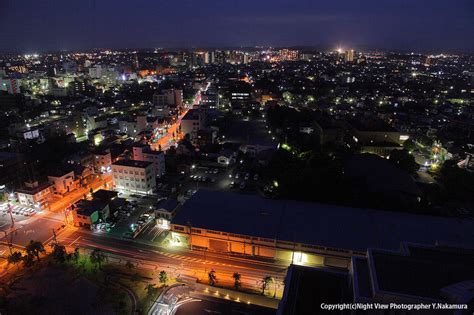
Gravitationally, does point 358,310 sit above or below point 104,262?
above

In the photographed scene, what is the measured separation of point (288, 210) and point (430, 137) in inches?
673

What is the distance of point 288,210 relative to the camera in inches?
468

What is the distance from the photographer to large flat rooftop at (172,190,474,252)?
404 inches

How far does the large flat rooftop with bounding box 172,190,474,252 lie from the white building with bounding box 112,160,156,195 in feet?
11.5

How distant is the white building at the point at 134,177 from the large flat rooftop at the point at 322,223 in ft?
11.5

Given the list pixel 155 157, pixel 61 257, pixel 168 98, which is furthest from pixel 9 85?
pixel 61 257

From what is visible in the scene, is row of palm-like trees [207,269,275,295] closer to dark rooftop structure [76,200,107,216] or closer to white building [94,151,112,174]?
dark rooftop structure [76,200,107,216]

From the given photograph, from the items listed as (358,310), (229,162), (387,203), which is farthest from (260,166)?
(358,310)

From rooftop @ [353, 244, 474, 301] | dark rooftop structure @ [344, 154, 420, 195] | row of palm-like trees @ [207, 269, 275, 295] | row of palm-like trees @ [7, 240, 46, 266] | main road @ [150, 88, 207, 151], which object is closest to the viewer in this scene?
rooftop @ [353, 244, 474, 301]

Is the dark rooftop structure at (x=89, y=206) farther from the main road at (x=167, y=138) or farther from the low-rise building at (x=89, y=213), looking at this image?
the main road at (x=167, y=138)

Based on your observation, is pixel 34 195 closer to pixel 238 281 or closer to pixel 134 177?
pixel 134 177

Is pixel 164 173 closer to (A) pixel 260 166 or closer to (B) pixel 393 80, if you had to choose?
(A) pixel 260 166

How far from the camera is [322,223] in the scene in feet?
36.2

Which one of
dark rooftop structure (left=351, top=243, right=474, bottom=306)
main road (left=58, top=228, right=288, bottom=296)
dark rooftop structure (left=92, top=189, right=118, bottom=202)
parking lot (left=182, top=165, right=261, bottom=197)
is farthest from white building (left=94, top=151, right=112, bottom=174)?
dark rooftop structure (left=351, top=243, right=474, bottom=306)
